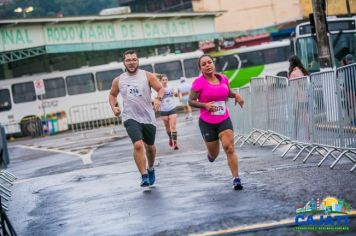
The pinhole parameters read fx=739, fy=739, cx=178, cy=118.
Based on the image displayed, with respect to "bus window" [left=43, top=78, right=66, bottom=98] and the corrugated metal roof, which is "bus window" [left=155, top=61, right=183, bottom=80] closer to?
the corrugated metal roof

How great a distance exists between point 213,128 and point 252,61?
125 ft

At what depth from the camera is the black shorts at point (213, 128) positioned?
31.5 ft

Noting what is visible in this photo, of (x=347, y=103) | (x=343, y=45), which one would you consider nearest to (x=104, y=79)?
(x=343, y=45)

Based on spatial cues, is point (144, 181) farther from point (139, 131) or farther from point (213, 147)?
point (213, 147)

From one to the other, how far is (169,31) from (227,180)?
38.0 meters

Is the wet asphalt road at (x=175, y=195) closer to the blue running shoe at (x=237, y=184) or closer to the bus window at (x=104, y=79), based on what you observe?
the blue running shoe at (x=237, y=184)

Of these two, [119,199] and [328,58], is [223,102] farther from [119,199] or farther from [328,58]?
[328,58]

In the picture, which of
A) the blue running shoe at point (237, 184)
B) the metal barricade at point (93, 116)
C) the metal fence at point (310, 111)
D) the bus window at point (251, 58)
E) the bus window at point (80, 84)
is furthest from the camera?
the bus window at point (251, 58)

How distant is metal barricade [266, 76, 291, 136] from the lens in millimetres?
13484

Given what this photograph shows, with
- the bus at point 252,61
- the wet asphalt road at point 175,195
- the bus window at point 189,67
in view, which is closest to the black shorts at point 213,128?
the wet asphalt road at point 175,195

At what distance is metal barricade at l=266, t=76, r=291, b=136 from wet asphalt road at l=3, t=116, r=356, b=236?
555mm

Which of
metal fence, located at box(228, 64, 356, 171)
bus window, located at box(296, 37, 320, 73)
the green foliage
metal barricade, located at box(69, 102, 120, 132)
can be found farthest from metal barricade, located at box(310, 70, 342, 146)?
the green foliage

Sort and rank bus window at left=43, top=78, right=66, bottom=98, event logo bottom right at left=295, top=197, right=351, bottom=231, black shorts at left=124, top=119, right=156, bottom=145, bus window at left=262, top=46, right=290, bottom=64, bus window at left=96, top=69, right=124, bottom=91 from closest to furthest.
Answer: event logo bottom right at left=295, top=197, right=351, bottom=231 → black shorts at left=124, top=119, right=156, bottom=145 → bus window at left=43, top=78, right=66, bottom=98 → bus window at left=96, top=69, right=124, bottom=91 → bus window at left=262, top=46, right=290, bottom=64

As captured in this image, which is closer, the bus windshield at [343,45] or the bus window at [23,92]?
the bus windshield at [343,45]
